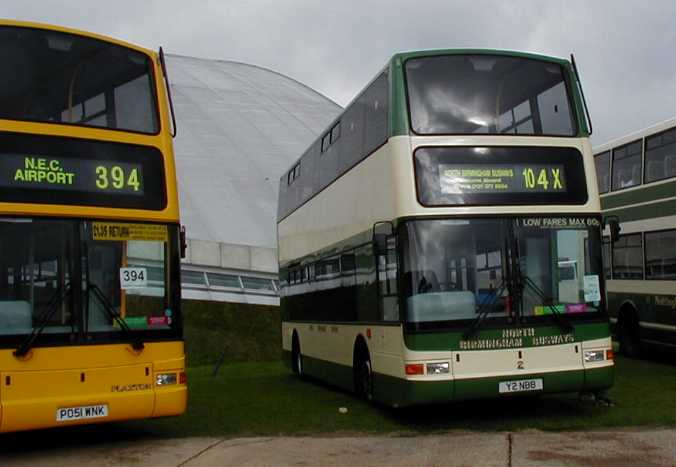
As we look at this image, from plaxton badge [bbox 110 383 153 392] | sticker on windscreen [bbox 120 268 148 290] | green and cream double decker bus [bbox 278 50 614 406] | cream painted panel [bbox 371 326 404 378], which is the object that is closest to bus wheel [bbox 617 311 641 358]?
green and cream double decker bus [bbox 278 50 614 406]

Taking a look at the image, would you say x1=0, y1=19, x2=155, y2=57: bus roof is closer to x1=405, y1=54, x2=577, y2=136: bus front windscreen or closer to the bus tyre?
x1=405, y1=54, x2=577, y2=136: bus front windscreen

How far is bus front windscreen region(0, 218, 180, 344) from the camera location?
33.1 feet

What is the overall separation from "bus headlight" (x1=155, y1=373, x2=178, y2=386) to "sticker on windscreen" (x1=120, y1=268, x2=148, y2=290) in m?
1.08

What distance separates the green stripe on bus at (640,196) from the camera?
60.0ft

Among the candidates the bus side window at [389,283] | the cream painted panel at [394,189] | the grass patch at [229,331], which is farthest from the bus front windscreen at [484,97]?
the grass patch at [229,331]

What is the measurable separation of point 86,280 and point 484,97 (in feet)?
18.3

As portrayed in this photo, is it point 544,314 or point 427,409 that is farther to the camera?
point 427,409

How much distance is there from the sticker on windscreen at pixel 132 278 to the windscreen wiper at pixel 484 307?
3924mm

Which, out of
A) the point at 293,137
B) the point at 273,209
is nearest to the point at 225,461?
the point at 273,209

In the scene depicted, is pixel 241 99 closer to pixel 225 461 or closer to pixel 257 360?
pixel 257 360

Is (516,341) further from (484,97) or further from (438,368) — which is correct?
(484,97)

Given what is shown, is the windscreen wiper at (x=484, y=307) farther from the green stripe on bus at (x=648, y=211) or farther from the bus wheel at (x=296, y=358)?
the bus wheel at (x=296, y=358)

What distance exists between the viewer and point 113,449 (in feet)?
35.9

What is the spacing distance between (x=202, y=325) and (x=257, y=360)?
8.98 feet
